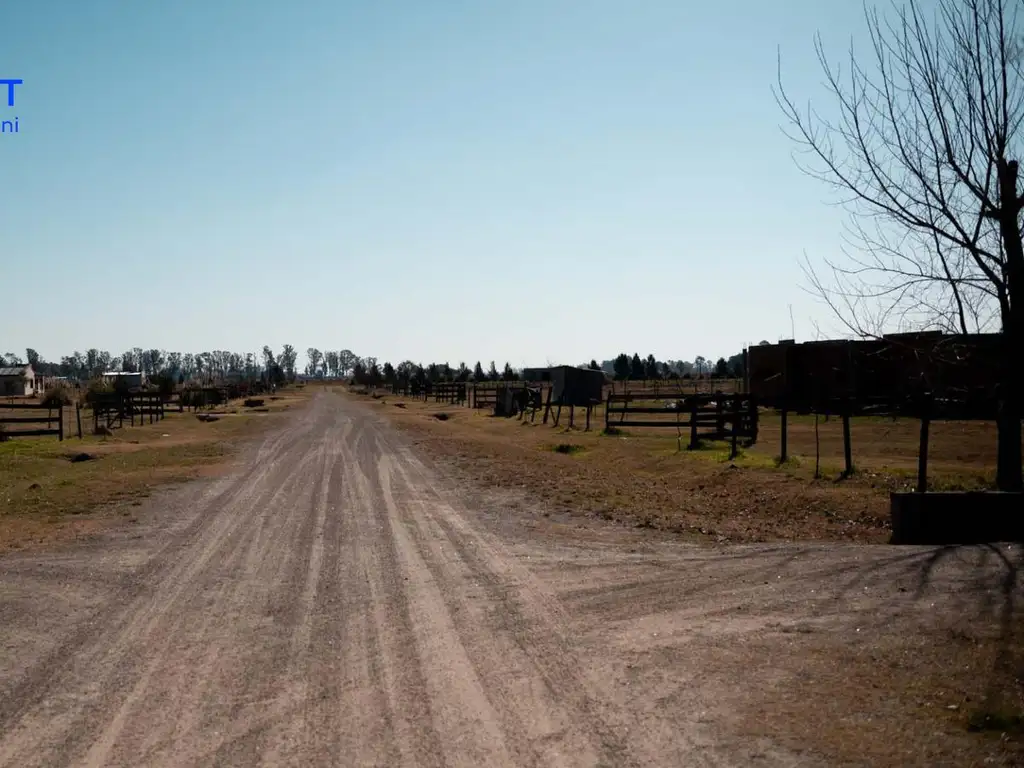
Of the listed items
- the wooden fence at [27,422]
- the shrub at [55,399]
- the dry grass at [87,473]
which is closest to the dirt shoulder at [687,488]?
the dry grass at [87,473]

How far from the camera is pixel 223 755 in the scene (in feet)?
16.0

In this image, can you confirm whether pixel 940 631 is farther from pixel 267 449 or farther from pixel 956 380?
pixel 956 380

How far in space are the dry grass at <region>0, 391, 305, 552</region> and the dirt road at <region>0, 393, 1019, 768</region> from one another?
194cm

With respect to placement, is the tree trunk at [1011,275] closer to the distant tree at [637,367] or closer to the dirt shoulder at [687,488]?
the dirt shoulder at [687,488]

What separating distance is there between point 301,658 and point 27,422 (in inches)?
1251

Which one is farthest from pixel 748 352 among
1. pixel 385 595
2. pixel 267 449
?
pixel 385 595

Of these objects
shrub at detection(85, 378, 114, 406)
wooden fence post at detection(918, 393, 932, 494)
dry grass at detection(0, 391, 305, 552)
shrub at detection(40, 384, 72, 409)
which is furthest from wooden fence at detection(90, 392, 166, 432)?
wooden fence post at detection(918, 393, 932, 494)

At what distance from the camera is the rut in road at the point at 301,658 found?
5.00 m

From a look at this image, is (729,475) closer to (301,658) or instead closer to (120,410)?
(301,658)

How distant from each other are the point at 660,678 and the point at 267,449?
22820 millimetres

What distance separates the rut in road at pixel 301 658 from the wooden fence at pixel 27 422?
20.4 m

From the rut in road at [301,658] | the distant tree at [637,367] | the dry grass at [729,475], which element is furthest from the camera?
the distant tree at [637,367]

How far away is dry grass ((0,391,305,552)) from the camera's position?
1351cm

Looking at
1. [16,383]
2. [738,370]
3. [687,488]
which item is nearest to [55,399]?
[687,488]
